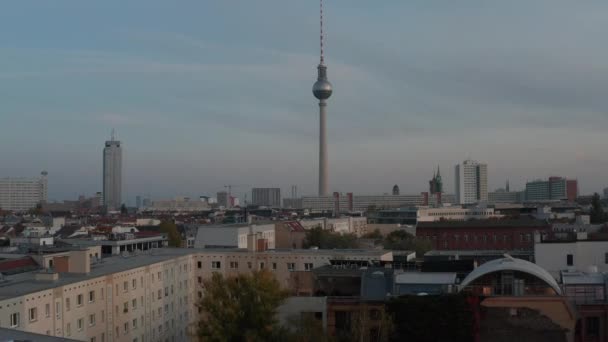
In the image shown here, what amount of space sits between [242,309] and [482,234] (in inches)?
2332

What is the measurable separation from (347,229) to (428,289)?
100709 mm

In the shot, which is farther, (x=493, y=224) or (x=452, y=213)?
(x=452, y=213)

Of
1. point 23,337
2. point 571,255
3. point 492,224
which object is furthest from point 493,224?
point 23,337

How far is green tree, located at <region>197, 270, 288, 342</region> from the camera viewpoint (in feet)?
91.5

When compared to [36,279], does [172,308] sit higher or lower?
lower

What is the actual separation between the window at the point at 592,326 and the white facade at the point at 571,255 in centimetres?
959

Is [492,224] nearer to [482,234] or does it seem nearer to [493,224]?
[493,224]

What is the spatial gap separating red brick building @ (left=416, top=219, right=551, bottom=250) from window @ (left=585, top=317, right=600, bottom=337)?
177 ft

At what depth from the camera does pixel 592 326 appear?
26609mm

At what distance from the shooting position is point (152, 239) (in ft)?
239

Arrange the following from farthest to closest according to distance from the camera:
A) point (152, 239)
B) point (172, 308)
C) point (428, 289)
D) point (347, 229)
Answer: point (347, 229)
point (152, 239)
point (172, 308)
point (428, 289)

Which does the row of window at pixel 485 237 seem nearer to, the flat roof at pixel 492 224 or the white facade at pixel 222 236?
the flat roof at pixel 492 224

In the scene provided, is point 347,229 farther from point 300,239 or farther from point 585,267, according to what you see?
point 585,267

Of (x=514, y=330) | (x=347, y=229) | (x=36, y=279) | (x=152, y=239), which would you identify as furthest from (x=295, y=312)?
(x=347, y=229)
